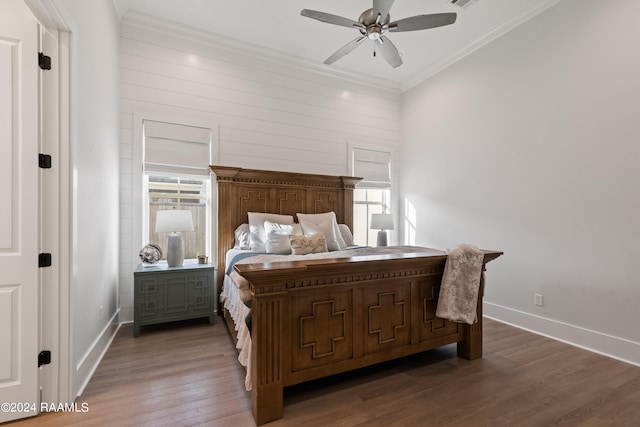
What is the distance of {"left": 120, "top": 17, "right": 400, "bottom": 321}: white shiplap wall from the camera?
3.35 m

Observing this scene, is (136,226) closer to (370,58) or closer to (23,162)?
(23,162)

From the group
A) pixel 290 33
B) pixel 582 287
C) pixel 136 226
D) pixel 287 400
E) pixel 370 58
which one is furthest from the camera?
pixel 370 58

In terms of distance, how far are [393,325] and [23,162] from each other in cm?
269

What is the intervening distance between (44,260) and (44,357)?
609 millimetres

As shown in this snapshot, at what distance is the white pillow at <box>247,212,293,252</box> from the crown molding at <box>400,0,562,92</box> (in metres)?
3.23

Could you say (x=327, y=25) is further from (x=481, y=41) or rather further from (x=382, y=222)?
(x=382, y=222)

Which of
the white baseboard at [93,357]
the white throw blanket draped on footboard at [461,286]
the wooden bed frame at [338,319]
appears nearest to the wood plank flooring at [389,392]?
the white baseboard at [93,357]

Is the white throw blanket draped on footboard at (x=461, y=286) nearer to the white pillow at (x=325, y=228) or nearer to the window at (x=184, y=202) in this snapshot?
the white pillow at (x=325, y=228)

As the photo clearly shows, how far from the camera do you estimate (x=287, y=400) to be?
1.91 metres

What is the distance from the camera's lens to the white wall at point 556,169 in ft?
8.40

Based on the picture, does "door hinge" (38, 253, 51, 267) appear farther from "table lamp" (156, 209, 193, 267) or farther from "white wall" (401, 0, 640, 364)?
Answer: "white wall" (401, 0, 640, 364)

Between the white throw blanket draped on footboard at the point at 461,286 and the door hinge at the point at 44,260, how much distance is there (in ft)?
9.00

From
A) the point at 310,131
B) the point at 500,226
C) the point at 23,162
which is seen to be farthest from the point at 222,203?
the point at 500,226

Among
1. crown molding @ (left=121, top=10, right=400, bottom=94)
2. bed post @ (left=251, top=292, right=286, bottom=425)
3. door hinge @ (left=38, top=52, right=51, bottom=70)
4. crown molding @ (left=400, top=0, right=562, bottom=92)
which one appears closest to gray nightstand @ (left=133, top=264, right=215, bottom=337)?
bed post @ (left=251, top=292, right=286, bottom=425)
